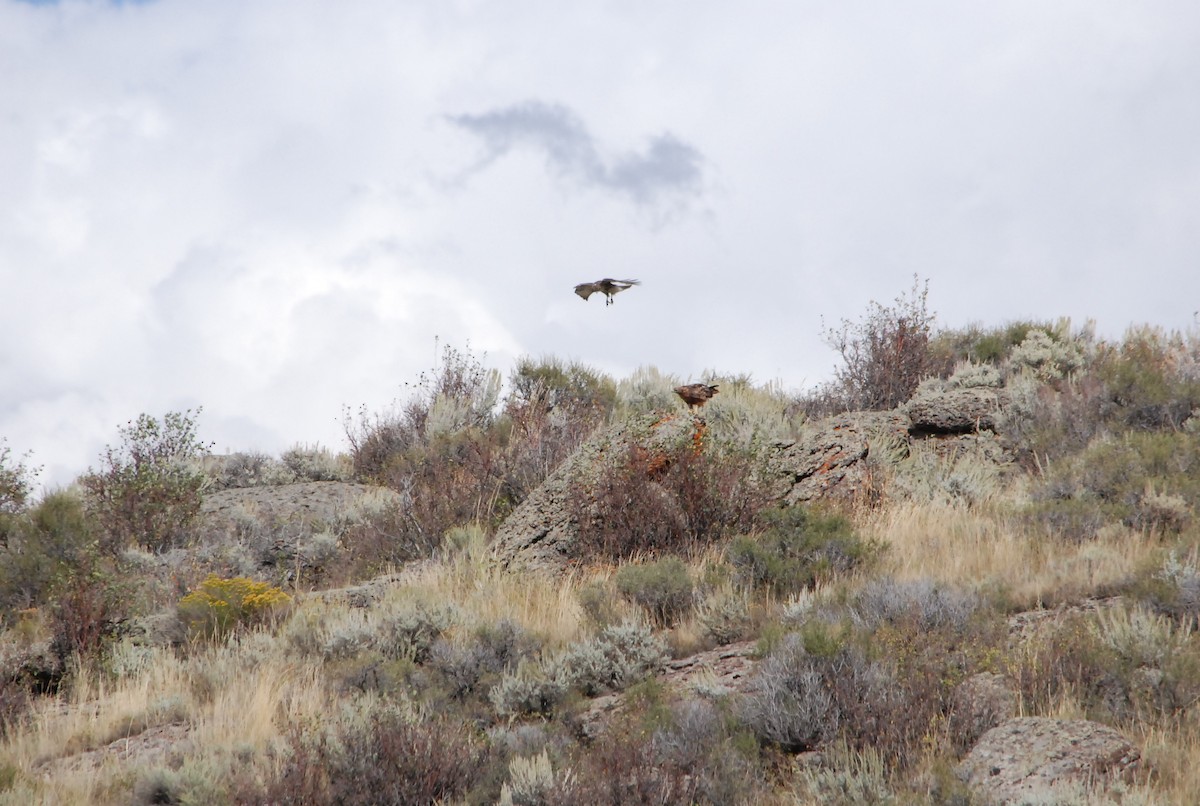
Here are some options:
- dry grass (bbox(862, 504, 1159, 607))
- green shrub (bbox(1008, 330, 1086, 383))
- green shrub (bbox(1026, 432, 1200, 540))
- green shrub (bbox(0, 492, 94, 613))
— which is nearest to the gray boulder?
dry grass (bbox(862, 504, 1159, 607))

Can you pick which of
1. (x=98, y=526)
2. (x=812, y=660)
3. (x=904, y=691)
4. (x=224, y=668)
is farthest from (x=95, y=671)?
(x=904, y=691)

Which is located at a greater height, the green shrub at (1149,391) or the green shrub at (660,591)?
the green shrub at (1149,391)

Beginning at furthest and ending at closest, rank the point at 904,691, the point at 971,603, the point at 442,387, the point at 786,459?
the point at 442,387
the point at 786,459
the point at 971,603
the point at 904,691

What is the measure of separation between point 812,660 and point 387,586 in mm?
5525

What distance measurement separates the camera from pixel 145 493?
14914 mm

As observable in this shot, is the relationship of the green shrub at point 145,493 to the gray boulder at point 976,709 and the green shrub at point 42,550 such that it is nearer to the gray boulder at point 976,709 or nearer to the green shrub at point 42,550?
the green shrub at point 42,550

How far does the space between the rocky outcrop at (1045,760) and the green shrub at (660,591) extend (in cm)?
349

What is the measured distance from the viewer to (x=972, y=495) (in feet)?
37.1

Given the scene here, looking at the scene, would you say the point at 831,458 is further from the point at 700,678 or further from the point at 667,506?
the point at 700,678

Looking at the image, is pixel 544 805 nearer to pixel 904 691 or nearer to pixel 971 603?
pixel 904 691

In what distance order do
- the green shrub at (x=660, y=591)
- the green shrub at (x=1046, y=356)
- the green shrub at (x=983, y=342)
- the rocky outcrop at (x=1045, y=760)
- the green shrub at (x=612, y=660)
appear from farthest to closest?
the green shrub at (x=983, y=342), the green shrub at (x=1046, y=356), the green shrub at (x=660, y=591), the green shrub at (x=612, y=660), the rocky outcrop at (x=1045, y=760)

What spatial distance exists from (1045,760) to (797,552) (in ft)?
13.5

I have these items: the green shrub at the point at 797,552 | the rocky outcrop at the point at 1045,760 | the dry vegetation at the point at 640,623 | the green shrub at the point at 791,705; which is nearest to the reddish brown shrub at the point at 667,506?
the dry vegetation at the point at 640,623

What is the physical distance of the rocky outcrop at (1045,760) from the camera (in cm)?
530
